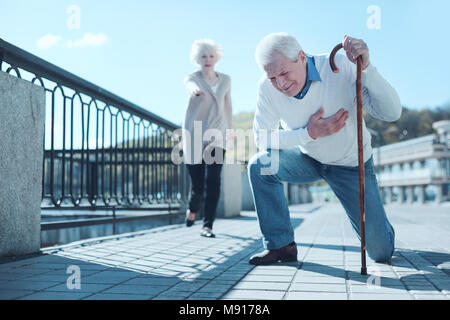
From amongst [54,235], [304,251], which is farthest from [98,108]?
[54,235]

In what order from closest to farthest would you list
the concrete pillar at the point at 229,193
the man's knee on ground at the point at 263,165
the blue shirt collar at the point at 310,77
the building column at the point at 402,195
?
1. the blue shirt collar at the point at 310,77
2. the man's knee on ground at the point at 263,165
3. the concrete pillar at the point at 229,193
4. the building column at the point at 402,195

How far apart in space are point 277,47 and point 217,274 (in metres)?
1.53

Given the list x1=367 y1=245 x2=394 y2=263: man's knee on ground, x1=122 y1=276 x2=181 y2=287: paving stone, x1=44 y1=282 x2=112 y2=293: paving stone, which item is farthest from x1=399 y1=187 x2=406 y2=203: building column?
x1=44 y1=282 x2=112 y2=293: paving stone

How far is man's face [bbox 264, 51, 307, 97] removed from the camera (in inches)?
117

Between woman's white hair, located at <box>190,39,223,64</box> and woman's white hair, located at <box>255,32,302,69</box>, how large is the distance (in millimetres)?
2382

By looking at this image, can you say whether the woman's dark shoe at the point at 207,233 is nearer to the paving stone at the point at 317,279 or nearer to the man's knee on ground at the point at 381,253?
the man's knee on ground at the point at 381,253

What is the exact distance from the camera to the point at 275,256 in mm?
3451

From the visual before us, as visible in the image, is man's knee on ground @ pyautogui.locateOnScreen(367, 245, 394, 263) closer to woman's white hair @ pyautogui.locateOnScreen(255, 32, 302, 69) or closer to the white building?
woman's white hair @ pyautogui.locateOnScreen(255, 32, 302, 69)

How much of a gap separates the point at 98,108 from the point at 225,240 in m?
2.15

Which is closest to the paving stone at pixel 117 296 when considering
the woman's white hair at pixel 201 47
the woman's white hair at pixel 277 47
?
the woman's white hair at pixel 277 47

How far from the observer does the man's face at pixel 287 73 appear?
117 inches

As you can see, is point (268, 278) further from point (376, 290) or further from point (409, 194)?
point (409, 194)

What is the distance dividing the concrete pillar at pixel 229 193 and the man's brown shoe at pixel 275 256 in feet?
20.9
